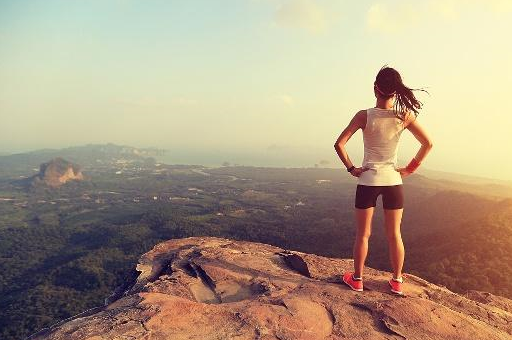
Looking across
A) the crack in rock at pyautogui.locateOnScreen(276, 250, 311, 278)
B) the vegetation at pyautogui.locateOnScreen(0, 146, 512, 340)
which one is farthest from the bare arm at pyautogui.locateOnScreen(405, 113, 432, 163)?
the vegetation at pyautogui.locateOnScreen(0, 146, 512, 340)

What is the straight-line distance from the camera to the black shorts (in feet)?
25.0

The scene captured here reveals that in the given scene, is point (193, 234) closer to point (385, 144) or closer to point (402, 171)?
point (402, 171)

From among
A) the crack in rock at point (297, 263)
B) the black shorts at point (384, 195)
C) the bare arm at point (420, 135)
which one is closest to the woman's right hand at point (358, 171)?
the black shorts at point (384, 195)

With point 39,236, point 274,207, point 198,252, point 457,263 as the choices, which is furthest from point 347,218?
point 198,252

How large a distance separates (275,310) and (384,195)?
3.17m

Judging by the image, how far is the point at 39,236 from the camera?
393 feet

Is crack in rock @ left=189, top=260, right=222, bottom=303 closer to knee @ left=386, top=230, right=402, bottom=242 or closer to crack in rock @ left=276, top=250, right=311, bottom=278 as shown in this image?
crack in rock @ left=276, top=250, right=311, bottom=278

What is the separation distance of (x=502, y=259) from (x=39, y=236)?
4867 inches

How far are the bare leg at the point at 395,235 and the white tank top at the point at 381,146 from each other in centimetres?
68

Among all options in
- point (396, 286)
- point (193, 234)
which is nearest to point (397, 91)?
point (396, 286)

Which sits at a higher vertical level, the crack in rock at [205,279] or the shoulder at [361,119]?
the shoulder at [361,119]

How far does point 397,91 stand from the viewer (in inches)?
289

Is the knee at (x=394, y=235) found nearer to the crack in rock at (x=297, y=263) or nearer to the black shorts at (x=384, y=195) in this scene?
the black shorts at (x=384, y=195)

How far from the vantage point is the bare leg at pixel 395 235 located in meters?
7.82
